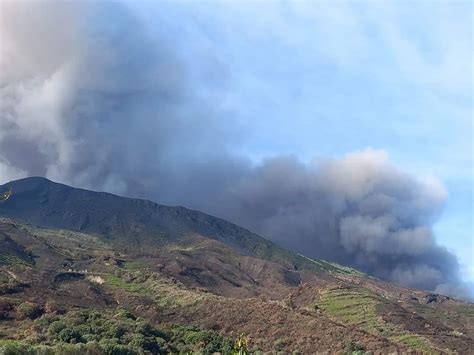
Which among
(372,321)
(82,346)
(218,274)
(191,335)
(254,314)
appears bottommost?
(82,346)

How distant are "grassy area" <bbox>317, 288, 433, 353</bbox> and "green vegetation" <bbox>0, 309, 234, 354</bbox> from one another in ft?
97.2

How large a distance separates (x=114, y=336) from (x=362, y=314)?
5895 cm

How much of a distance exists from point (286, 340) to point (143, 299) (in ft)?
156

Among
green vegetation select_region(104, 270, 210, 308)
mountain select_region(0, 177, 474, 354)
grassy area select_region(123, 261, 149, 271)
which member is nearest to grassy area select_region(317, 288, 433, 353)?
mountain select_region(0, 177, 474, 354)

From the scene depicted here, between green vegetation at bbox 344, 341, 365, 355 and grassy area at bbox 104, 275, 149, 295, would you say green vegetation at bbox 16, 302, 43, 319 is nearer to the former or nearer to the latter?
green vegetation at bbox 344, 341, 365, 355

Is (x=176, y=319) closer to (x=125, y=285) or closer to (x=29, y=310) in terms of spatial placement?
(x=29, y=310)

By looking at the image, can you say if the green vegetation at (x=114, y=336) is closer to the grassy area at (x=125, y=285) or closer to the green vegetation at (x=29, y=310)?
the green vegetation at (x=29, y=310)

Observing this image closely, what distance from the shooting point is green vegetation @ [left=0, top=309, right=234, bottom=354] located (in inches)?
2195

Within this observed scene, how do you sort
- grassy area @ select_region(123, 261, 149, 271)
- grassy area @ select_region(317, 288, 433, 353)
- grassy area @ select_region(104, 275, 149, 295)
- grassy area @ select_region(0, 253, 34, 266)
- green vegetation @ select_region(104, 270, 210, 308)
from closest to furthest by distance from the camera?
1. grassy area @ select_region(317, 288, 433, 353)
2. green vegetation @ select_region(104, 270, 210, 308)
3. grassy area @ select_region(104, 275, 149, 295)
4. grassy area @ select_region(0, 253, 34, 266)
5. grassy area @ select_region(123, 261, 149, 271)

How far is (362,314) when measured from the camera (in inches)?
4326

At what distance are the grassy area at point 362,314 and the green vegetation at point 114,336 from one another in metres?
29.6

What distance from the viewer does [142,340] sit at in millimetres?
62812

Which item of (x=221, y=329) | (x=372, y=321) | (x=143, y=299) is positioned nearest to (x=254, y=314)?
(x=221, y=329)

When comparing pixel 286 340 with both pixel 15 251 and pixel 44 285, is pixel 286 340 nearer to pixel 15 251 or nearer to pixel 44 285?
pixel 44 285
